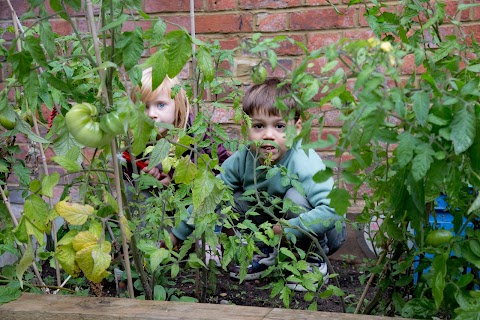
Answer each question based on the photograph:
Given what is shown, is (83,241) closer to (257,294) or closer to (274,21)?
(257,294)

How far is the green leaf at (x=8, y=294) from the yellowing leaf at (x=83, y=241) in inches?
10.3

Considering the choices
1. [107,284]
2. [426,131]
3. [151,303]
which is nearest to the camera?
[426,131]

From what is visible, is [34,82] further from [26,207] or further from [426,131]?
[426,131]

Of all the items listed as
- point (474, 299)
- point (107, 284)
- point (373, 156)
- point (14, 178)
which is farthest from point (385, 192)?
point (14, 178)

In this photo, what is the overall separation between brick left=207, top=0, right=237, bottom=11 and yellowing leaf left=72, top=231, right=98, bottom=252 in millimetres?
1720

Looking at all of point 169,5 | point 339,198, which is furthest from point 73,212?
point 169,5

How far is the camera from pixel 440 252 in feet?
3.92

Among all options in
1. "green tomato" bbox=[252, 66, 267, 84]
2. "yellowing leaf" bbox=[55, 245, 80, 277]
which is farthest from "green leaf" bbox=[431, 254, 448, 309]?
"yellowing leaf" bbox=[55, 245, 80, 277]

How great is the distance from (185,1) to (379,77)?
2.03 m

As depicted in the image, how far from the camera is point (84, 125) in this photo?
1110 millimetres

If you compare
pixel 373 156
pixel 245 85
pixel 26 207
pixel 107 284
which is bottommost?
pixel 107 284

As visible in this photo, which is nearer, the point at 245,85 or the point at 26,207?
the point at 26,207

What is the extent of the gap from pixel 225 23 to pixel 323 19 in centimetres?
42

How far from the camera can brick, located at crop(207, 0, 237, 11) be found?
2.78 metres
